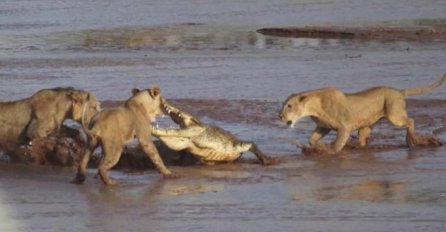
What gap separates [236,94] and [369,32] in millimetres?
11018

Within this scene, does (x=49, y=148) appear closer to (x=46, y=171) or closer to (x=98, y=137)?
(x=46, y=171)

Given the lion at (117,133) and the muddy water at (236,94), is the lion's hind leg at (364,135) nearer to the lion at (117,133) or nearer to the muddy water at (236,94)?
the muddy water at (236,94)

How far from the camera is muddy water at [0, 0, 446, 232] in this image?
32.1ft

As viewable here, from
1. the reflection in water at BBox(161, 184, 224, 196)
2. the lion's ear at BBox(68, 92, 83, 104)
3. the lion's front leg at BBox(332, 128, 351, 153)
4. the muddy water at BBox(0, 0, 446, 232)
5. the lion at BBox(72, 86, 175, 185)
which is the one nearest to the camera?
the muddy water at BBox(0, 0, 446, 232)

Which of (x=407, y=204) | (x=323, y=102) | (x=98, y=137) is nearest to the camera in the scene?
(x=407, y=204)

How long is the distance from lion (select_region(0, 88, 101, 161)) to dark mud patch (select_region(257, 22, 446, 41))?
16.1m

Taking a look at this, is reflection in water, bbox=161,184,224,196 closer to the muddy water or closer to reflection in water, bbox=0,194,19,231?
the muddy water

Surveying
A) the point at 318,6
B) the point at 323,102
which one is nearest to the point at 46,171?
the point at 323,102

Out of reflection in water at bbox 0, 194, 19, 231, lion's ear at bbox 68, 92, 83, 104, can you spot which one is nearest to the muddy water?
reflection in water at bbox 0, 194, 19, 231

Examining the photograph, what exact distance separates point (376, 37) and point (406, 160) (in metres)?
16.1

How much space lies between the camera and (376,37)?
28.6 meters

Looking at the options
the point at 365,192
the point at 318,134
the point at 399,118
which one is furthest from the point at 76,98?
the point at 399,118

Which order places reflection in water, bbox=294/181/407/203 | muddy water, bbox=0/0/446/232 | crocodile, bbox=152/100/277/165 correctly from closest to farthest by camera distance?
muddy water, bbox=0/0/446/232, reflection in water, bbox=294/181/407/203, crocodile, bbox=152/100/277/165

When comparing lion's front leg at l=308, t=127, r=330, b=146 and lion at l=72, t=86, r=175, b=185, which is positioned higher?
lion at l=72, t=86, r=175, b=185
